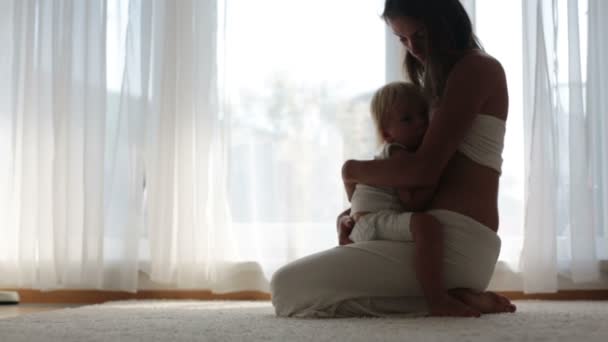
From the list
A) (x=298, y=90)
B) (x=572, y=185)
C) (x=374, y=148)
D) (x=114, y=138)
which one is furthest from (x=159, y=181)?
(x=572, y=185)

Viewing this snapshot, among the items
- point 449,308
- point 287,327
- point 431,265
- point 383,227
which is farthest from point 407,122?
point 287,327

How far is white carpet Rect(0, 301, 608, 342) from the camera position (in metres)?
1.50

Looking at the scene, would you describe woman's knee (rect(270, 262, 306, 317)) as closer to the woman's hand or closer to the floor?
the woman's hand

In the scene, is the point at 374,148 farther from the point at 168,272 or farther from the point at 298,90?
the point at 168,272

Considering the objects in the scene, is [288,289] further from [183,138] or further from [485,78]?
[183,138]

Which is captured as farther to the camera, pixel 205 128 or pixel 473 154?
pixel 205 128

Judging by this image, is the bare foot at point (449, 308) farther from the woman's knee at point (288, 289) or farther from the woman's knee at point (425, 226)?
the woman's knee at point (288, 289)

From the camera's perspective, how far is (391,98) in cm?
208

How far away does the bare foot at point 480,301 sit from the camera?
78.8 inches

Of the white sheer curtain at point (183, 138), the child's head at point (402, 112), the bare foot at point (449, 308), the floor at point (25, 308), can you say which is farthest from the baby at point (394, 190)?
the floor at point (25, 308)

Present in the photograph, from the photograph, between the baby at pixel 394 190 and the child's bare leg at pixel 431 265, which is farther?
the baby at pixel 394 190

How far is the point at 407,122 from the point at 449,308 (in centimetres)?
51

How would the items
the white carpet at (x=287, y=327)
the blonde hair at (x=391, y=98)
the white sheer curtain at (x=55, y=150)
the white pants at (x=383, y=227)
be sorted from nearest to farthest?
the white carpet at (x=287, y=327) < the white pants at (x=383, y=227) < the blonde hair at (x=391, y=98) < the white sheer curtain at (x=55, y=150)

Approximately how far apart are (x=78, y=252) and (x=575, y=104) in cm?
194
